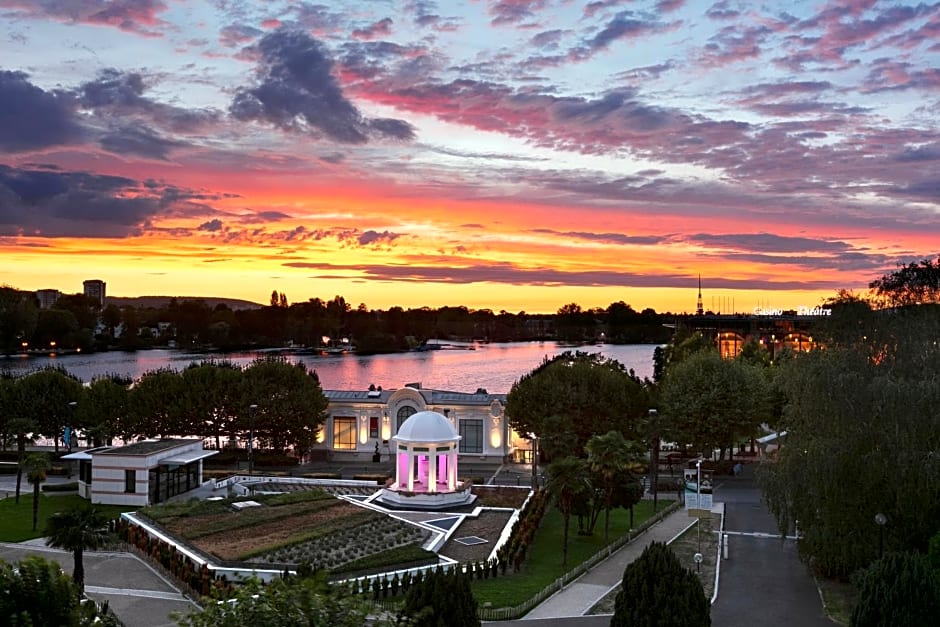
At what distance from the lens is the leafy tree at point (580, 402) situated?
55.2 metres

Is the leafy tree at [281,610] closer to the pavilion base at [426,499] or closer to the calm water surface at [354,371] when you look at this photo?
the pavilion base at [426,499]

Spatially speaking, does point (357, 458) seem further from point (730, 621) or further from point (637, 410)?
point (730, 621)

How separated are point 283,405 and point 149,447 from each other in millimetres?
11370

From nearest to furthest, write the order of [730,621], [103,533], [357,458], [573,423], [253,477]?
[730,621], [103,533], [253,477], [573,423], [357,458]

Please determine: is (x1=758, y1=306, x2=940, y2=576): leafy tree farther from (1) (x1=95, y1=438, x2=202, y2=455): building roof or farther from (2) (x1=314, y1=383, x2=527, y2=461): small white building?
(1) (x1=95, y1=438, x2=202, y2=455): building roof

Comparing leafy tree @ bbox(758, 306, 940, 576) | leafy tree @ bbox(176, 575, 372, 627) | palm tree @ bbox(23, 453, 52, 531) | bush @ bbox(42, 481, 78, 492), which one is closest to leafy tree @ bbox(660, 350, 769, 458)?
leafy tree @ bbox(758, 306, 940, 576)

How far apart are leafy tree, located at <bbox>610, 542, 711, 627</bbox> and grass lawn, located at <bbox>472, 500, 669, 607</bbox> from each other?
6.40m

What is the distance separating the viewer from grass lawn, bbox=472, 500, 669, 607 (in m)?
29.6

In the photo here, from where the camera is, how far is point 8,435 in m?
58.4

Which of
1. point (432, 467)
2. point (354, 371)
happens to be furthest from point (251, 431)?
point (354, 371)

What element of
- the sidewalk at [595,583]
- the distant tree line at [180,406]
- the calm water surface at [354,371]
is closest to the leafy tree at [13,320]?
the calm water surface at [354,371]

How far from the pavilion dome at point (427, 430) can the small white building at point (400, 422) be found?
12.4m

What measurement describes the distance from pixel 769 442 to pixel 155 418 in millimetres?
45156

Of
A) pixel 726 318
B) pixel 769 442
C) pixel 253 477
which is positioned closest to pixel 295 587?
pixel 253 477
